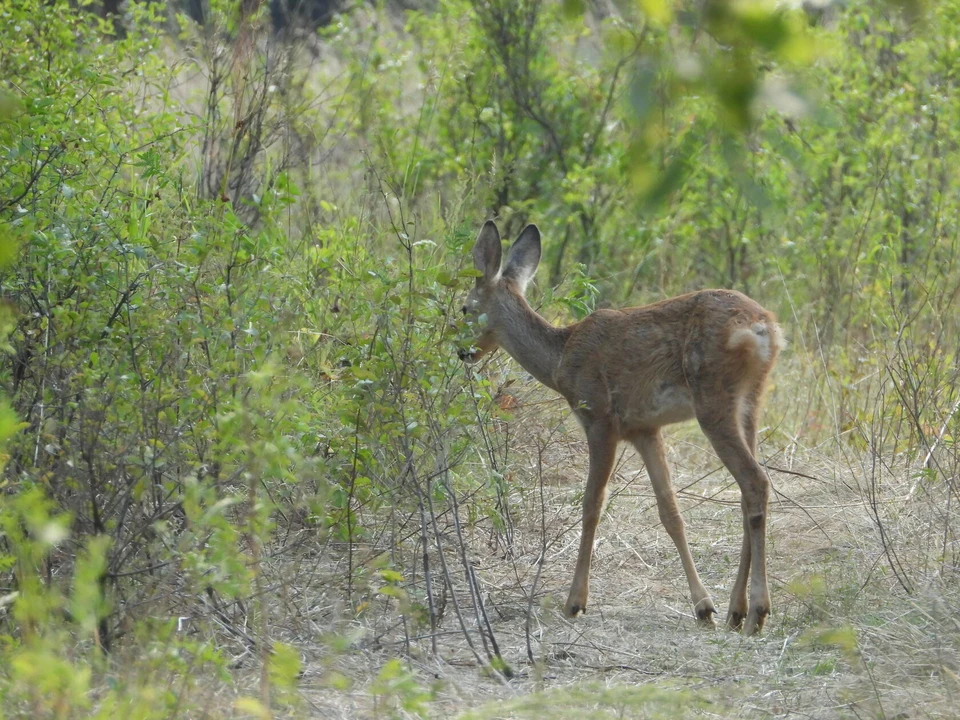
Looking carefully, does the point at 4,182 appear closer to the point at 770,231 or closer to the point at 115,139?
the point at 115,139

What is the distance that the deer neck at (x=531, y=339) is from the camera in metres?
6.80

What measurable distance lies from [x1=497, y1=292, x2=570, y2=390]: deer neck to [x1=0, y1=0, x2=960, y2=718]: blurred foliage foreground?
382 millimetres

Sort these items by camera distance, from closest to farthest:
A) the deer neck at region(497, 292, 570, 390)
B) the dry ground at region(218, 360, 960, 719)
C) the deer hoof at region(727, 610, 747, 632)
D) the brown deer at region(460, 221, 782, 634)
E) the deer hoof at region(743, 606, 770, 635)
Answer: the dry ground at region(218, 360, 960, 719) < the deer hoof at region(743, 606, 770, 635) < the deer hoof at region(727, 610, 747, 632) < the brown deer at region(460, 221, 782, 634) < the deer neck at region(497, 292, 570, 390)

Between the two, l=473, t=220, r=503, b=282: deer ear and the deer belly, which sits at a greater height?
l=473, t=220, r=503, b=282: deer ear

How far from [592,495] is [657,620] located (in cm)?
73

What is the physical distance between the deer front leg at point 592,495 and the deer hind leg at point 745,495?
1.91ft

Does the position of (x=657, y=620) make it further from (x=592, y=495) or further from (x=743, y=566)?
(x=592, y=495)

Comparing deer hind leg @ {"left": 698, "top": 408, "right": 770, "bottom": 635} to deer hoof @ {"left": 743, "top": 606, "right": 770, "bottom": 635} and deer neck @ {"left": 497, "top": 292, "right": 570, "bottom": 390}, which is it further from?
deer neck @ {"left": 497, "top": 292, "right": 570, "bottom": 390}

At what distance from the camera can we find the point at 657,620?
19.2ft

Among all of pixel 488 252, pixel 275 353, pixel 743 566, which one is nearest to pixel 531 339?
pixel 488 252

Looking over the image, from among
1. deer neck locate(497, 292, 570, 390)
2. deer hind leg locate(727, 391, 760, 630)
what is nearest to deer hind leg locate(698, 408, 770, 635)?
deer hind leg locate(727, 391, 760, 630)

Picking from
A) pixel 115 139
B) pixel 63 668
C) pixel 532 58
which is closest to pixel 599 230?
pixel 532 58

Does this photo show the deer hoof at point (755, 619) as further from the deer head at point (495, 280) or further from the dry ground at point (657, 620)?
the deer head at point (495, 280)

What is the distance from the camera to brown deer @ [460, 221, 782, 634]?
5883 millimetres
